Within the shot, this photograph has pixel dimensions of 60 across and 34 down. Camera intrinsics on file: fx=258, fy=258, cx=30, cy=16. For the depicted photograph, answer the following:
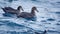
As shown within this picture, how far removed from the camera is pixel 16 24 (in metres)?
14.0

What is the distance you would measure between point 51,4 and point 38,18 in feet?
12.7

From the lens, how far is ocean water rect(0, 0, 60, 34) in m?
12.9

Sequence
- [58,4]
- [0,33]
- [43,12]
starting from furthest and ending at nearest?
1. [58,4]
2. [43,12]
3. [0,33]

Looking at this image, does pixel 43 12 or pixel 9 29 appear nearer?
pixel 9 29

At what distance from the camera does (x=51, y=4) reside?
741 inches

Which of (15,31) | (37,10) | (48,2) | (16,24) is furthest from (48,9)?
(15,31)

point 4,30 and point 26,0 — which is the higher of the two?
point 26,0

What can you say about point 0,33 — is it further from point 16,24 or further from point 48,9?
point 48,9

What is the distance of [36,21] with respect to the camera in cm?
1465

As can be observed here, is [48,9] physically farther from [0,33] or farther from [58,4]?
[0,33]

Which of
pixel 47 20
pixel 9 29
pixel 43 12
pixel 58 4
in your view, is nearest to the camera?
pixel 9 29

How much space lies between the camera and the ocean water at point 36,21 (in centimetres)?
1292

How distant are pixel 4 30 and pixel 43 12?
4384 mm

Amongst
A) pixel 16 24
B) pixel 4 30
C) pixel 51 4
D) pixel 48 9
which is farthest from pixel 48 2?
pixel 4 30
